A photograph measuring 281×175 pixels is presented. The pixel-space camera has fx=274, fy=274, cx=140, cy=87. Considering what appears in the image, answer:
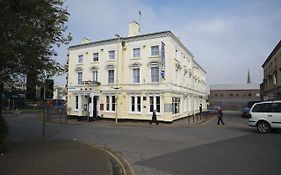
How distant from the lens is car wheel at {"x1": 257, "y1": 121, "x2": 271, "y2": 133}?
17739 mm

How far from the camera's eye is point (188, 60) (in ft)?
125

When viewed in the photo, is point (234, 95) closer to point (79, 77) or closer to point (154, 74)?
point (79, 77)

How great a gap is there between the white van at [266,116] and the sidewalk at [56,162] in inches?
466

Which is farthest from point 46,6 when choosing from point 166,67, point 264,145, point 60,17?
point 166,67

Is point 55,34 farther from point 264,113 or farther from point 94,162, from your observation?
point 264,113

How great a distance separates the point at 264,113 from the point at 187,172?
12.2 meters

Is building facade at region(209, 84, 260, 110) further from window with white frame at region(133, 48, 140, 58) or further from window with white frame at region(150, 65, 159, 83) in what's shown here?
window with white frame at region(150, 65, 159, 83)

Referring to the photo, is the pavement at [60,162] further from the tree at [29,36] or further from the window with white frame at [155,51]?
the window with white frame at [155,51]

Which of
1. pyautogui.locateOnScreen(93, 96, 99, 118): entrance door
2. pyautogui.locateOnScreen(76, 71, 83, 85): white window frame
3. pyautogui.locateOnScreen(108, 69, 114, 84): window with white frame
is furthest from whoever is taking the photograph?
pyautogui.locateOnScreen(76, 71, 83, 85): white window frame

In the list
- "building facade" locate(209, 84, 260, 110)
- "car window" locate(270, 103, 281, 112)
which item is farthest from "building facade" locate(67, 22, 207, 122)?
"building facade" locate(209, 84, 260, 110)

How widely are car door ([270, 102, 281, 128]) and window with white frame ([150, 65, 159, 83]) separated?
13349 mm

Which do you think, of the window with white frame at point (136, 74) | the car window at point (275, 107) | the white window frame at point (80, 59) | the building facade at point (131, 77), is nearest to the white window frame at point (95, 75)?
the building facade at point (131, 77)

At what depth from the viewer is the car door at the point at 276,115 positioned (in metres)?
17.2

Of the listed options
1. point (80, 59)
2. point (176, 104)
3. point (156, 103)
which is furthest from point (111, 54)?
point (176, 104)
